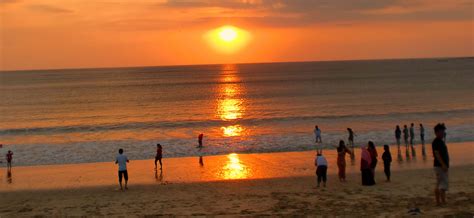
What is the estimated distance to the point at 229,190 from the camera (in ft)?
51.1

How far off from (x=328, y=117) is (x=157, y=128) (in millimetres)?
16078

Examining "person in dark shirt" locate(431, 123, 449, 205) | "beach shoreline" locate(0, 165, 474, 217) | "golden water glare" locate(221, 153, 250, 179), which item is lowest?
"beach shoreline" locate(0, 165, 474, 217)

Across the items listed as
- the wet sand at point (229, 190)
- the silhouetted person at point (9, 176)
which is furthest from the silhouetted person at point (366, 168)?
the silhouetted person at point (9, 176)

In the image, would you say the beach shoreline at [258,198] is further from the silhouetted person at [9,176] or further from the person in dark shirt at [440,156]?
the silhouetted person at [9,176]

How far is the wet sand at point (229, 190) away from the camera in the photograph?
12.5 metres

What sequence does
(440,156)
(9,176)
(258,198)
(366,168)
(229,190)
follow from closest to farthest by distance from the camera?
(440,156) → (258,198) → (366,168) → (229,190) → (9,176)

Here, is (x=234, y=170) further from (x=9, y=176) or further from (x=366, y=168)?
(x=9, y=176)

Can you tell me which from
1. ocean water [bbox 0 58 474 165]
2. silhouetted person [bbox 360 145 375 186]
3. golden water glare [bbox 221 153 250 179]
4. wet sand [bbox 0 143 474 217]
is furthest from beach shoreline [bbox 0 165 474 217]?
ocean water [bbox 0 58 474 165]

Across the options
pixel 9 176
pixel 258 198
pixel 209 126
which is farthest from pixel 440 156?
pixel 209 126

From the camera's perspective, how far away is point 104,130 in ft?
128

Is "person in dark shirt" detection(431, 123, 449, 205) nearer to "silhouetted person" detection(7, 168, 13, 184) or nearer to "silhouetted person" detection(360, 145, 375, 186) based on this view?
"silhouetted person" detection(360, 145, 375, 186)

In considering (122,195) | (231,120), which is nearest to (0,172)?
(122,195)

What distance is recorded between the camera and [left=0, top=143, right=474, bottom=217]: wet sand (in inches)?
492

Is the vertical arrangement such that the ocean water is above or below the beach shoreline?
above
